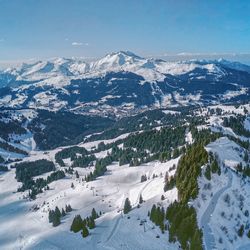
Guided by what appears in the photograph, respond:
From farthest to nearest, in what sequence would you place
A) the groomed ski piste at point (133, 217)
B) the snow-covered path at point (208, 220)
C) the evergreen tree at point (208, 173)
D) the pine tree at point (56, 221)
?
1. the pine tree at point (56, 221)
2. the evergreen tree at point (208, 173)
3. the groomed ski piste at point (133, 217)
4. the snow-covered path at point (208, 220)

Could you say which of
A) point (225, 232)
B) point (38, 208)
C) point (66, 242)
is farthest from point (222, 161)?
point (38, 208)

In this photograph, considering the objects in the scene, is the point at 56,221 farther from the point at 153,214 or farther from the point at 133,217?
the point at 153,214

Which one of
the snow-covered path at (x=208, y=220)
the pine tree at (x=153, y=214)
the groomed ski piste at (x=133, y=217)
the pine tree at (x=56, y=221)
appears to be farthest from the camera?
the pine tree at (x=56, y=221)

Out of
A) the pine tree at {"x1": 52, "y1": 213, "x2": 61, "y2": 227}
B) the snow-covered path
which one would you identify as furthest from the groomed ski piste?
the pine tree at {"x1": 52, "y1": 213, "x2": 61, "y2": 227}

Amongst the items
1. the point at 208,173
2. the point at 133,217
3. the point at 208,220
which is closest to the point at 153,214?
the point at 133,217

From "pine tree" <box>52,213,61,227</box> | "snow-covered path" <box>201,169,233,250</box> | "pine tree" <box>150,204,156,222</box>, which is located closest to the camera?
"snow-covered path" <box>201,169,233,250</box>

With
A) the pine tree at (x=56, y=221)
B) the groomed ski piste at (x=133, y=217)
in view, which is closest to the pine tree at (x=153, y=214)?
the groomed ski piste at (x=133, y=217)

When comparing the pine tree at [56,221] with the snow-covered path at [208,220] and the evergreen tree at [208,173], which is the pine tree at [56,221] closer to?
the evergreen tree at [208,173]

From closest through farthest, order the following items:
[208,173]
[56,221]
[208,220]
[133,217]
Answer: [208,220], [133,217], [208,173], [56,221]

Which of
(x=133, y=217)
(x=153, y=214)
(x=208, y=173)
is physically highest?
(x=208, y=173)

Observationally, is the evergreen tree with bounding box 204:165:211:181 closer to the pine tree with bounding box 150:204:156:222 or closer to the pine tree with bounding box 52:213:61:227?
the pine tree with bounding box 150:204:156:222

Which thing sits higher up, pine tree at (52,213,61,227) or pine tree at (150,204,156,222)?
pine tree at (150,204,156,222)
